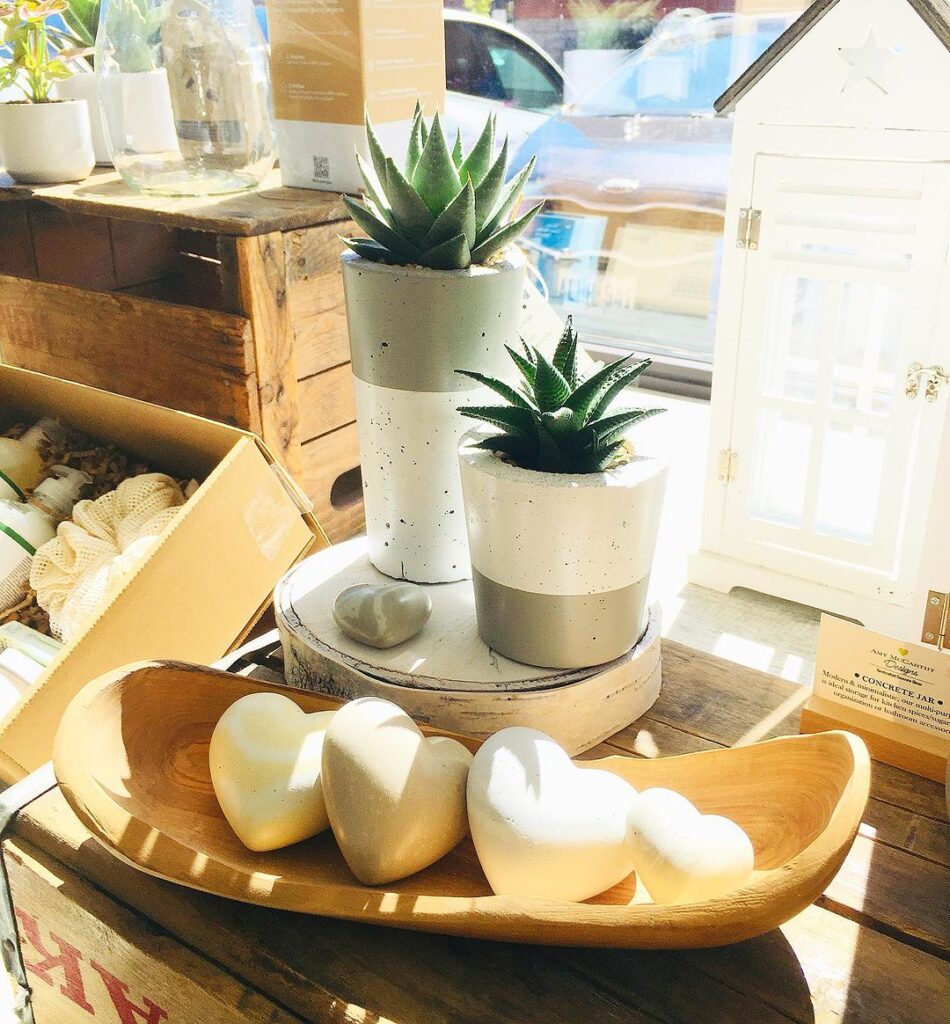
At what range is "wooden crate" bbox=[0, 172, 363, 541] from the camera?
118 centimetres

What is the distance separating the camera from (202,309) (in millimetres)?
1207

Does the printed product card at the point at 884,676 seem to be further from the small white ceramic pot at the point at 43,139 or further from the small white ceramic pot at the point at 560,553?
the small white ceramic pot at the point at 43,139

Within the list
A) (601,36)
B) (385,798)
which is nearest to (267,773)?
(385,798)

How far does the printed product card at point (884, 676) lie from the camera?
31.2 inches

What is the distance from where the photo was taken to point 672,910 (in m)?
0.58

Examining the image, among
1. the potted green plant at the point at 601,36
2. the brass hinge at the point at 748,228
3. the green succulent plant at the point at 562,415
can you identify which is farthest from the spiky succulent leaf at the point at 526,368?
the potted green plant at the point at 601,36

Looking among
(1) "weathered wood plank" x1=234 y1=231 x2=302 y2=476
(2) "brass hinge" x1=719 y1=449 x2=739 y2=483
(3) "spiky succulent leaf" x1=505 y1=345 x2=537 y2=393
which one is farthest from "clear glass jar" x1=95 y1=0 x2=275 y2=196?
(2) "brass hinge" x1=719 y1=449 x2=739 y2=483

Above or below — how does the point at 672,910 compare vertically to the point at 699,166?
below

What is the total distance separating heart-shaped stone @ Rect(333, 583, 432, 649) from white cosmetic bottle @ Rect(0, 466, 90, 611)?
48 centimetres

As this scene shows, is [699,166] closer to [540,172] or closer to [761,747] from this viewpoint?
[540,172]

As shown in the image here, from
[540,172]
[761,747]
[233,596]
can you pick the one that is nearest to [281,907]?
[761,747]

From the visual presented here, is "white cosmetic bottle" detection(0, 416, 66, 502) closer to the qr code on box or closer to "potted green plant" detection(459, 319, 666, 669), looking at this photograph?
the qr code on box

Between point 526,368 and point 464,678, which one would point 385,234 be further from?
point 464,678

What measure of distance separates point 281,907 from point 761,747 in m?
0.36
